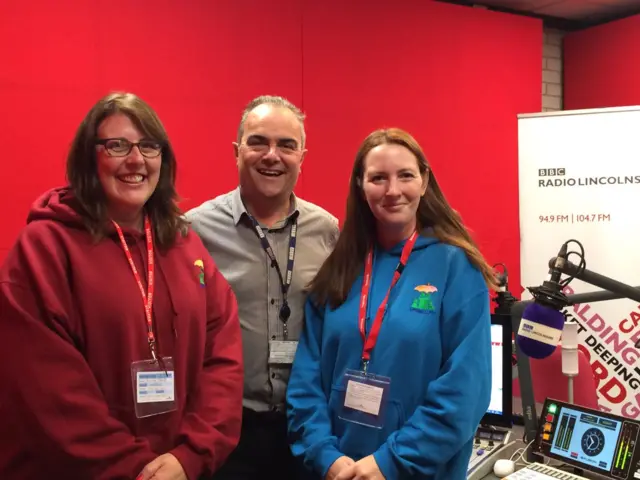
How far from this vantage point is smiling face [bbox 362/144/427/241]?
1.79 meters

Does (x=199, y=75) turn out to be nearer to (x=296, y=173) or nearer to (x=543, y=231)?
(x=296, y=173)

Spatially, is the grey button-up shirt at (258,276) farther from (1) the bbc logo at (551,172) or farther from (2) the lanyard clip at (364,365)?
(1) the bbc logo at (551,172)

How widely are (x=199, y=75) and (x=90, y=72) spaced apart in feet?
1.91

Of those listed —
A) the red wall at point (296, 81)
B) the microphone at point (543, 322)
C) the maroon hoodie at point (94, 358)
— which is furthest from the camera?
the red wall at point (296, 81)

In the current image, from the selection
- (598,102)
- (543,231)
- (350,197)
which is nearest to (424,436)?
(350,197)

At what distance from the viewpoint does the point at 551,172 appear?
417cm

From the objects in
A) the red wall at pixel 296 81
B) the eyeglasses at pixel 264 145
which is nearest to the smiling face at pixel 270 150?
the eyeglasses at pixel 264 145

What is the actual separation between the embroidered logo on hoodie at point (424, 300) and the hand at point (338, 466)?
1.50 feet

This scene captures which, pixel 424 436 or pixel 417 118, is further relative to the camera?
pixel 417 118

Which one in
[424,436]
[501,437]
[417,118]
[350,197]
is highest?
[417,118]

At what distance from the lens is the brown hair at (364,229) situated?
1.83 meters

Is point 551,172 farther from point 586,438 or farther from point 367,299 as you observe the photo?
point 367,299

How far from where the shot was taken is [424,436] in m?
1.61

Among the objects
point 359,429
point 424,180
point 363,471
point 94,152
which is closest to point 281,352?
point 359,429
